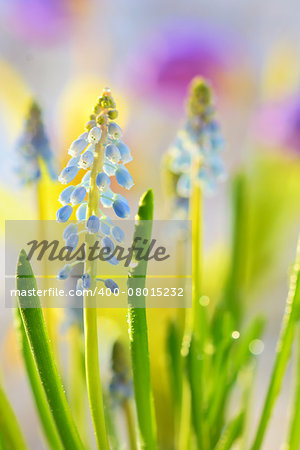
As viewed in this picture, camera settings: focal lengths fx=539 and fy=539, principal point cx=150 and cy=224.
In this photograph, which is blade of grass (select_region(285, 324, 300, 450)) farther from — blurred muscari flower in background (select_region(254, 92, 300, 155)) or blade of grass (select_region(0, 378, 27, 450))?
blurred muscari flower in background (select_region(254, 92, 300, 155))

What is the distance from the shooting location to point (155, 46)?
123 cm

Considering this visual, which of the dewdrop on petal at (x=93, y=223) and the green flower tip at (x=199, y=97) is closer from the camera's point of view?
the dewdrop on petal at (x=93, y=223)

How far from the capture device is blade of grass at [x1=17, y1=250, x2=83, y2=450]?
0.89 ft

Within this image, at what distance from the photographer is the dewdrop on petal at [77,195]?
0.95 ft

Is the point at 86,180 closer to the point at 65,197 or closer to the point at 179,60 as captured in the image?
the point at 65,197

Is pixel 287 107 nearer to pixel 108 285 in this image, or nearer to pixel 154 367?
pixel 154 367

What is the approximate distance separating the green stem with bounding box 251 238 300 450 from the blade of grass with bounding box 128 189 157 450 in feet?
0.32

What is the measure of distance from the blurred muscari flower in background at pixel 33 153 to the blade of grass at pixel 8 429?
0.81 ft

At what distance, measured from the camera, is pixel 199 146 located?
0.52 metres

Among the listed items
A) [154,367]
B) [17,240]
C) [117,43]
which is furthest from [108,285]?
[117,43]

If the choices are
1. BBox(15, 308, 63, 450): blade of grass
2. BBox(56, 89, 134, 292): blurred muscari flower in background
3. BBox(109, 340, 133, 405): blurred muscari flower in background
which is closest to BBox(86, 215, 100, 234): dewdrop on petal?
BBox(56, 89, 134, 292): blurred muscari flower in background

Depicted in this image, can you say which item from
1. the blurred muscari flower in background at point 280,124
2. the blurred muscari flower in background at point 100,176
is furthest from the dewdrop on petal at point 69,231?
the blurred muscari flower in background at point 280,124


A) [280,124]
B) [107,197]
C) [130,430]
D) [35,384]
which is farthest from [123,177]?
[280,124]

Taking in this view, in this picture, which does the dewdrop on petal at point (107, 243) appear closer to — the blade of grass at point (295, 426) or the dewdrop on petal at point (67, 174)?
the dewdrop on petal at point (67, 174)
